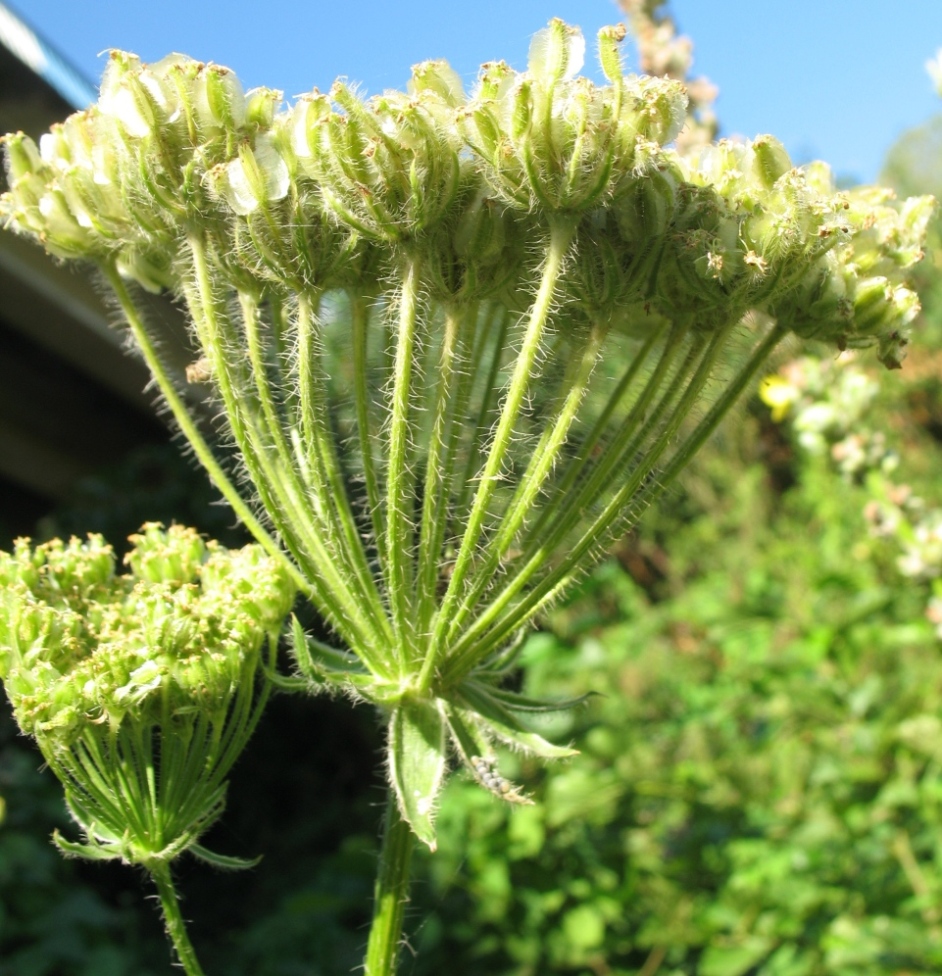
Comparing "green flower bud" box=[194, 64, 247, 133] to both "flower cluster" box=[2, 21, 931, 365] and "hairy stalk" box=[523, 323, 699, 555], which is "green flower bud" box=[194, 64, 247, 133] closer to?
"flower cluster" box=[2, 21, 931, 365]

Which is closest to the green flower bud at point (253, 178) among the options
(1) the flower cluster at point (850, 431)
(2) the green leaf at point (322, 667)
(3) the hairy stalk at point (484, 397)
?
(3) the hairy stalk at point (484, 397)

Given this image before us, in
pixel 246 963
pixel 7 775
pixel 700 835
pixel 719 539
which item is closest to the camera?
pixel 700 835

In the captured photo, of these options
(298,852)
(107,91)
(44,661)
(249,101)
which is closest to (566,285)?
(249,101)

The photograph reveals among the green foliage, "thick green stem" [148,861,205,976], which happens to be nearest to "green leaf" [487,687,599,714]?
"thick green stem" [148,861,205,976]

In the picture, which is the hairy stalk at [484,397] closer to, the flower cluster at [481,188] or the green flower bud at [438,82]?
the flower cluster at [481,188]

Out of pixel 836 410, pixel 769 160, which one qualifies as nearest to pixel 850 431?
pixel 836 410

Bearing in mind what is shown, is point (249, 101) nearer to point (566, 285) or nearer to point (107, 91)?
point (107, 91)
